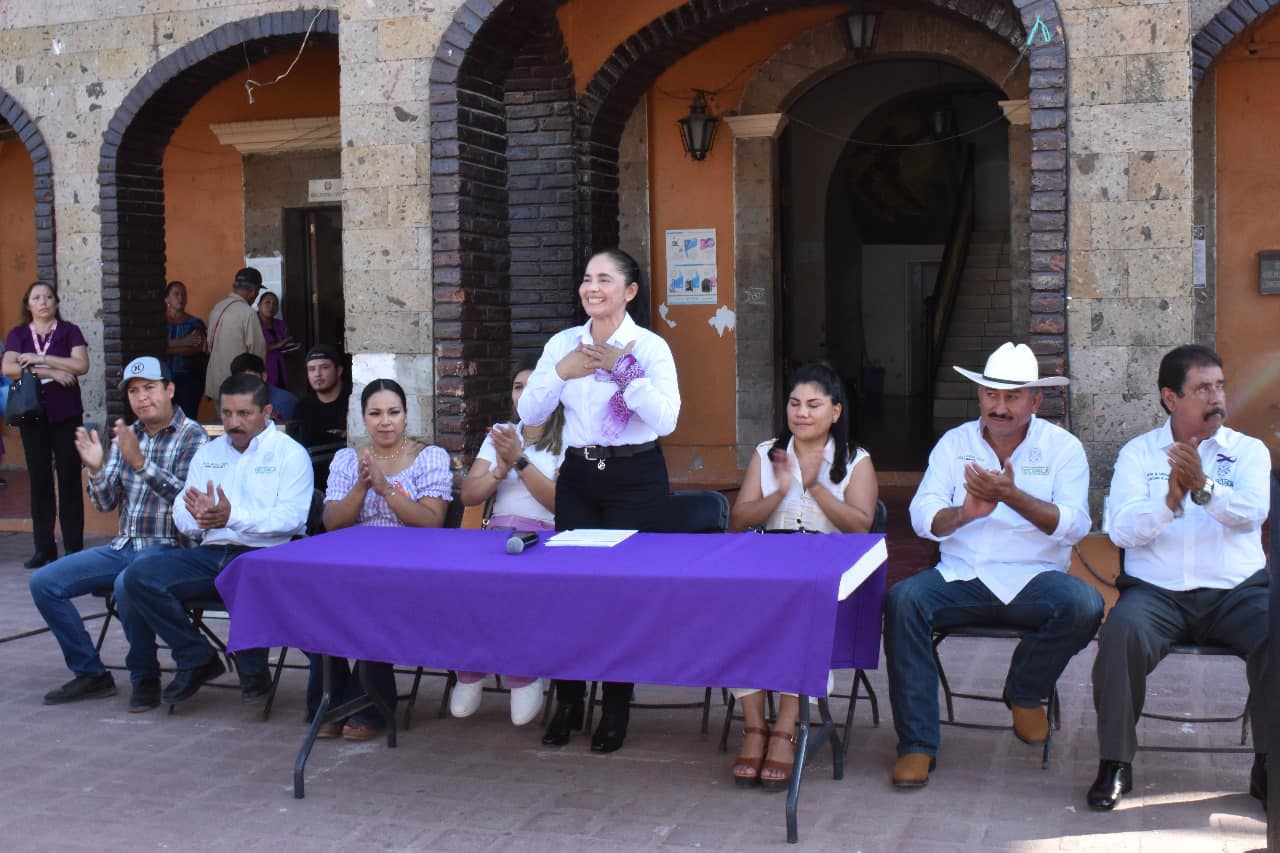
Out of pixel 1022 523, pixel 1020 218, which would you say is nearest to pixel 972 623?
pixel 1022 523

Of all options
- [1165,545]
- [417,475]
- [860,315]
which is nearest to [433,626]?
[417,475]

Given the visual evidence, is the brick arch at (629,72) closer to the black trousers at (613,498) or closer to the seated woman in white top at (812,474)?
the seated woman in white top at (812,474)

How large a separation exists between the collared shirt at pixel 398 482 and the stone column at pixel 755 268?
5390mm

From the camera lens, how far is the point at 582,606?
3992mm

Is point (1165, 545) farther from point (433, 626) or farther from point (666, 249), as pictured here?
point (666, 249)

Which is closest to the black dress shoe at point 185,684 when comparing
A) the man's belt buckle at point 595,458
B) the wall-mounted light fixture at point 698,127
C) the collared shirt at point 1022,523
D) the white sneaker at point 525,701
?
the white sneaker at point 525,701

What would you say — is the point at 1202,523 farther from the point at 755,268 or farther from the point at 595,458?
the point at 755,268

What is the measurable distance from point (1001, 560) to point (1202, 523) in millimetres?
630

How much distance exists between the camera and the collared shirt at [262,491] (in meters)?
5.32

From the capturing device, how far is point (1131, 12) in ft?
20.2

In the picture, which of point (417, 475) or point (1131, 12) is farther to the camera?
point (1131, 12)

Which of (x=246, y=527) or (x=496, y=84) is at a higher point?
(x=496, y=84)

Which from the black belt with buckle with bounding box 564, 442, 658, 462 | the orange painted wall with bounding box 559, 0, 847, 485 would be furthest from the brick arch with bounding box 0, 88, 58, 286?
the black belt with buckle with bounding box 564, 442, 658, 462

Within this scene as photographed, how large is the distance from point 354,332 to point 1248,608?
477 centimetres
